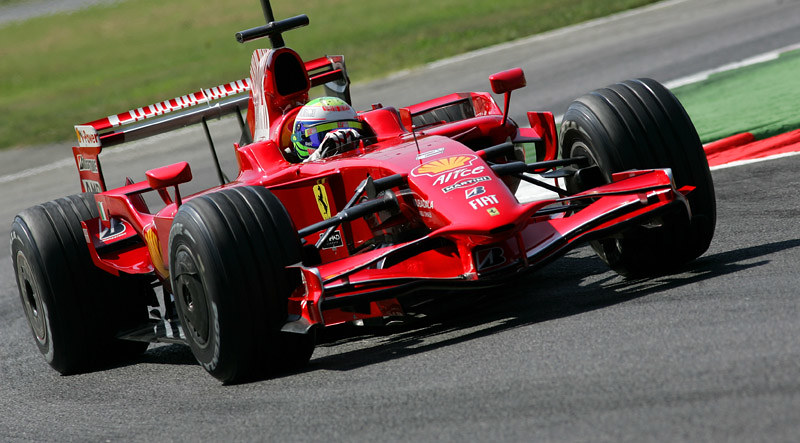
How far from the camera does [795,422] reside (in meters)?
3.48

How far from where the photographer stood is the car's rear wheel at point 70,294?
23.7 feet

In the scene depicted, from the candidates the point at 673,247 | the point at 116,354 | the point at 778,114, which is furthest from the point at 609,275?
the point at 778,114

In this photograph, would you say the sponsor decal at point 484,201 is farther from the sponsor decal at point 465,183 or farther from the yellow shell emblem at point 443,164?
the yellow shell emblem at point 443,164

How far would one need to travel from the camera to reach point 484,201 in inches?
215

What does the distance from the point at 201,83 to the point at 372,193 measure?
65.9ft

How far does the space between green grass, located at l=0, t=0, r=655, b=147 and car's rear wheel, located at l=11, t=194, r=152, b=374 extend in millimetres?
13763

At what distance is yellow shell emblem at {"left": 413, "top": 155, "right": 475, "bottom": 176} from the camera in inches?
229

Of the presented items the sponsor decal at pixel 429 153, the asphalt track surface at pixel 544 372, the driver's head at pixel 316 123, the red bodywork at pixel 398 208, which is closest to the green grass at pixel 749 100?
the asphalt track surface at pixel 544 372

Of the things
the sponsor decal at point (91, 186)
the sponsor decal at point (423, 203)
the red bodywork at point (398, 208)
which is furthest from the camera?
the sponsor decal at point (91, 186)

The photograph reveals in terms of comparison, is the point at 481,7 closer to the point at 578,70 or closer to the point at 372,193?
the point at 578,70

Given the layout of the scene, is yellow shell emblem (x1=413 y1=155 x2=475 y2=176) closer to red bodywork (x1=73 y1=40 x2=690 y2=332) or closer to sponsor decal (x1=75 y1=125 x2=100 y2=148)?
red bodywork (x1=73 y1=40 x2=690 y2=332)

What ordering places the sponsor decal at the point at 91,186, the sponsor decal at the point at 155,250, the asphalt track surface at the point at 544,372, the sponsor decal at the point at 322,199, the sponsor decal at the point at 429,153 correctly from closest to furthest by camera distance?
the asphalt track surface at the point at 544,372, the sponsor decal at the point at 429,153, the sponsor decal at the point at 322,199, the sponsor decal at the point at 155,250, the sponsor decal at the point at 91,186

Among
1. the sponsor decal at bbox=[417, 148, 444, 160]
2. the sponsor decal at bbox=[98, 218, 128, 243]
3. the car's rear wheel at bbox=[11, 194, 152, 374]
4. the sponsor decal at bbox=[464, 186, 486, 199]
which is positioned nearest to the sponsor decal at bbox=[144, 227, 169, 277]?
the sponsor decal at bbox=[98, 218, 128, 243]

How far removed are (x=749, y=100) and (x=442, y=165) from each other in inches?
258
